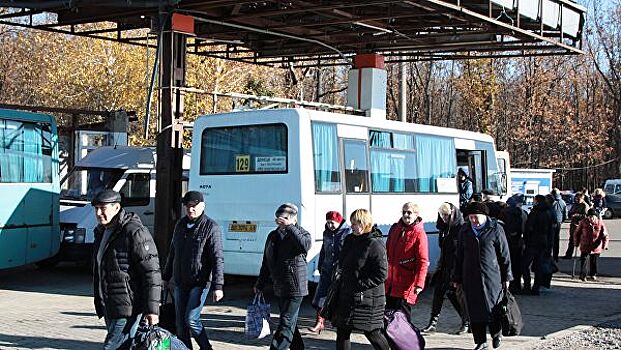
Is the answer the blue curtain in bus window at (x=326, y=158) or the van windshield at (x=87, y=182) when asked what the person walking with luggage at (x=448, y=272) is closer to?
the blue curtain in bus window at (x=326, y=158)

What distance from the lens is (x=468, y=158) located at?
17.6 m

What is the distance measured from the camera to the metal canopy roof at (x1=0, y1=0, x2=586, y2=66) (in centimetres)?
1653

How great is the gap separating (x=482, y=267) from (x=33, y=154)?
31.5 ft

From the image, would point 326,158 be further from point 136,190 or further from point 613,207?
point 613,207

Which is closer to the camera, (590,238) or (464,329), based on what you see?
(464,329)

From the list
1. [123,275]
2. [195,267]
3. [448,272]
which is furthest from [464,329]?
[123,275]

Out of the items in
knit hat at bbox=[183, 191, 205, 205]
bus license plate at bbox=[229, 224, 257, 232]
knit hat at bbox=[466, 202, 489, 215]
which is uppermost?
knit hat at bbox=[183, 191, 205, 205]

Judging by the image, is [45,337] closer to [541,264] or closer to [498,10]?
[541,264]

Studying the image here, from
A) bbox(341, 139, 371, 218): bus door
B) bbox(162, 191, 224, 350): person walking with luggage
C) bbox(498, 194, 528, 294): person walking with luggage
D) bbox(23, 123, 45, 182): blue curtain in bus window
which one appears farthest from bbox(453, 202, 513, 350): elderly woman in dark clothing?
bbox(23, 123, 45, 182): blue curtain in bus window

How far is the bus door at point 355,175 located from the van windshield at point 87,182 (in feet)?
19.3

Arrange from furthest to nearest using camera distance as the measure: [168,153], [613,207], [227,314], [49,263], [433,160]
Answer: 1. [613,207]
2. [49,263]
3. [433,160]
4. [168,153]
5. [227,314]

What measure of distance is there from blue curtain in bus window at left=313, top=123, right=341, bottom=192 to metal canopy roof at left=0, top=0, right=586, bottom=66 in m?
3.45

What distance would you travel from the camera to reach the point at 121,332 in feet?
22.7

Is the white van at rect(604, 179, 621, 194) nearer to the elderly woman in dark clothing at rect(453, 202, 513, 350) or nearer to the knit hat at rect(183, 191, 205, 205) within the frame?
the elderly woman in dark clothing at rect(453, 202, 513, 350)
